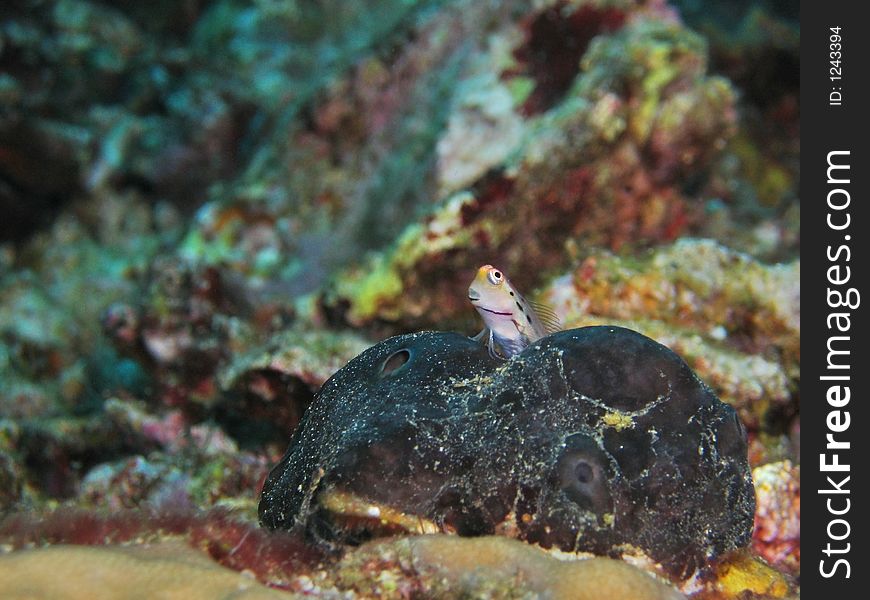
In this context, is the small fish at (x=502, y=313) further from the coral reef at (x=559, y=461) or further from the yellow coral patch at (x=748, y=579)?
the yellow coral patch at (x=748, y=579)

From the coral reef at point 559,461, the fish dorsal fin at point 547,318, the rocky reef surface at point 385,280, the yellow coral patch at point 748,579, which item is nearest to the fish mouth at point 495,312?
the rocky reef surface at point 385,280

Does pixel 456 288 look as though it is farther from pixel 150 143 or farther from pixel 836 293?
pixel 150 143

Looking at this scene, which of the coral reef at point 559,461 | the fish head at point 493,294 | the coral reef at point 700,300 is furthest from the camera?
the coral reef at point 700,300

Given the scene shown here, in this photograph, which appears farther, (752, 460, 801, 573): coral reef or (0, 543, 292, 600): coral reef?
(752, 460, 801, 573): coral reef

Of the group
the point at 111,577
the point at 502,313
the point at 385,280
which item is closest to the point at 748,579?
the point at 502,313

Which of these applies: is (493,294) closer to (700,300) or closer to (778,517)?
(778,517)

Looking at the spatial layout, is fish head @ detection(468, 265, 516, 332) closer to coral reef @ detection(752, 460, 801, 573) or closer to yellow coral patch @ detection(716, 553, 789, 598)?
yellow coral patch @ detection(716, 553, 789, 598)

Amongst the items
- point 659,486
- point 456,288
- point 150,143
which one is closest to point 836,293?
point 659,486

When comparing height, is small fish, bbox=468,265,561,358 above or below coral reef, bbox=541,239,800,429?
below

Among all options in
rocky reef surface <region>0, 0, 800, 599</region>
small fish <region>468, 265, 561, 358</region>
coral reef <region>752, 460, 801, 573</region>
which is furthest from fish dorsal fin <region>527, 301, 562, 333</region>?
coral reef <region>752, 460, 801, 573</region>
